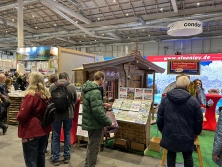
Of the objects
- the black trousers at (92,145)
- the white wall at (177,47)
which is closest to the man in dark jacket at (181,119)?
the black trousers at (92,145)

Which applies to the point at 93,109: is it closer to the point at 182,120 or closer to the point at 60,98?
the point at 60,98

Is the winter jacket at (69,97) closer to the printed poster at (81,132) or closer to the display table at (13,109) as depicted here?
the printed poster at (81,132)

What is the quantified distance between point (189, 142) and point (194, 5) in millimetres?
7973

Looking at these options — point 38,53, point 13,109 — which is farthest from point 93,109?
point 38,53

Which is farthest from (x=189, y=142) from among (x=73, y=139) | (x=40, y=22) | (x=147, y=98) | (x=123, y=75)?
(x=40, y=22)

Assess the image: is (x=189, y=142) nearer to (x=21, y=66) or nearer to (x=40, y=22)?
(x=21, y=66)

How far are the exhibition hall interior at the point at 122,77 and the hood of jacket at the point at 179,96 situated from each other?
0.31 ft

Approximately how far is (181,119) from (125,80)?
334cm

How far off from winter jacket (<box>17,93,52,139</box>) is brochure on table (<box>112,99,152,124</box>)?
6.27 ft

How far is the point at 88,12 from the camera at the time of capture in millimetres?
9656

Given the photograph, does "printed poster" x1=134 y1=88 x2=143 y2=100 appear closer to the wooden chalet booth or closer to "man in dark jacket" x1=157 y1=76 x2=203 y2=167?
the wooden chalet booth

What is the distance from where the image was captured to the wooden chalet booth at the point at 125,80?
3699 millimetres

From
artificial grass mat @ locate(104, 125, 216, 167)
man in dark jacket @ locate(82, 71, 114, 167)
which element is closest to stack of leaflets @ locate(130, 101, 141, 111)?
artificial grass mat @ locate(104, 125, 216, 167)

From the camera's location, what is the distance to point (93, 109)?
8.25 feet
